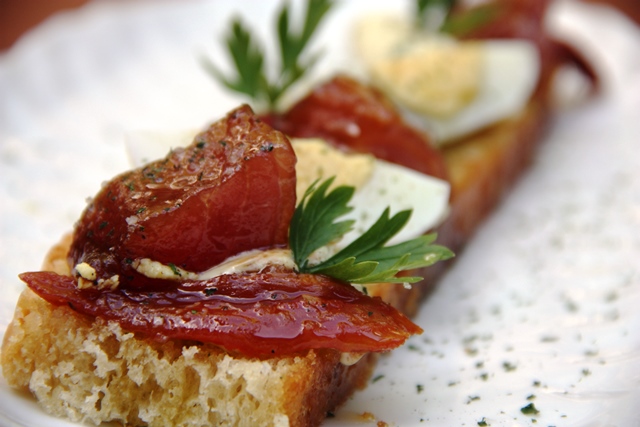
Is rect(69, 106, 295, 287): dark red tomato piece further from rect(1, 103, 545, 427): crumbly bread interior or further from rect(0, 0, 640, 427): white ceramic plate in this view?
rect(0, 0, 640, 427): white ceramic plate

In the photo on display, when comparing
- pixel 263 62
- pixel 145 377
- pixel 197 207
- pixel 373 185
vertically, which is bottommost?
pixel 145 377

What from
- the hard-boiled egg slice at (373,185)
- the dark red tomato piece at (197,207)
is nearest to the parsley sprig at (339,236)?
the dark red tomato piece at (197,207)

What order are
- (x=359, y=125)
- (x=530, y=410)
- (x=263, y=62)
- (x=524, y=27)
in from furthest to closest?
(x=524, y=27) < (x=263, y=62) < (x=359, y=125) < (x=530, y=410)

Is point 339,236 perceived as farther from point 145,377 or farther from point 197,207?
point 145,377

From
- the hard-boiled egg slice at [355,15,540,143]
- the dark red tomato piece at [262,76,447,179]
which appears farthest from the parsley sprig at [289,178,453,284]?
the hard-boiled egg slice at [355,15,540,143]

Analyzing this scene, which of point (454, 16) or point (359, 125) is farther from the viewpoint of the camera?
point (454, 16)

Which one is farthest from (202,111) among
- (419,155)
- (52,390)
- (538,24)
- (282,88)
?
(52,390)

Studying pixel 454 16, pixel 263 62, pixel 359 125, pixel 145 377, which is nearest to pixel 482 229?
pixel 359 125
